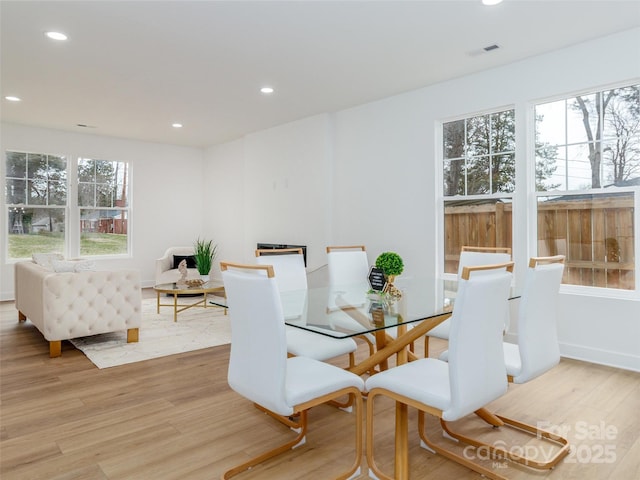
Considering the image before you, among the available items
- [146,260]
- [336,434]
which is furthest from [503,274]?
[146,260]

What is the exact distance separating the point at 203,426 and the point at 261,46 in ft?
10.0

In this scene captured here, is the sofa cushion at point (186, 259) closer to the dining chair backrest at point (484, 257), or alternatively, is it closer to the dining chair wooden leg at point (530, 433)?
the dining chair backrest at point (484, 257)

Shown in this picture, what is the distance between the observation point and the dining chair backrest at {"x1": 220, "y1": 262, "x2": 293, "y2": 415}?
167 centimetres

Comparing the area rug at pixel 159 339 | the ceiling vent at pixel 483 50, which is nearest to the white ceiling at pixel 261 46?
the ceiling vent at pixel 483 50

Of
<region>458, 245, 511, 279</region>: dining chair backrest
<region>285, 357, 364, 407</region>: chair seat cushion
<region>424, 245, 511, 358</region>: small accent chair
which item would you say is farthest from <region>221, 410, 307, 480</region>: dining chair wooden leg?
<region>458, 245, 511, 279</region>: dining chair backrest

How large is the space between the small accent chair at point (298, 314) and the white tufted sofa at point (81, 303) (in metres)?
1.73

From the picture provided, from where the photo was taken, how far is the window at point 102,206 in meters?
7.34

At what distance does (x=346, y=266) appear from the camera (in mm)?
3637

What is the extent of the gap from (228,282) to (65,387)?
2061mm

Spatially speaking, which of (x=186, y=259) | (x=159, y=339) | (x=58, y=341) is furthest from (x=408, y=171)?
(x=186, y=259)

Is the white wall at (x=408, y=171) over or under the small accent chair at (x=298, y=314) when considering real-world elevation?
over

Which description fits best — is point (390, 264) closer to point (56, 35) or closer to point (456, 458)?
point (456, 458)

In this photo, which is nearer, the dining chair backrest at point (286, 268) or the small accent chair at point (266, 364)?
the small accent chair at point (266, 364)

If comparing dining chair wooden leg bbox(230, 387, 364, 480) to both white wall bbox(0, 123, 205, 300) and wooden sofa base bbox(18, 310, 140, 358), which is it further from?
white wall bbox(0, 123, 205, 300)
